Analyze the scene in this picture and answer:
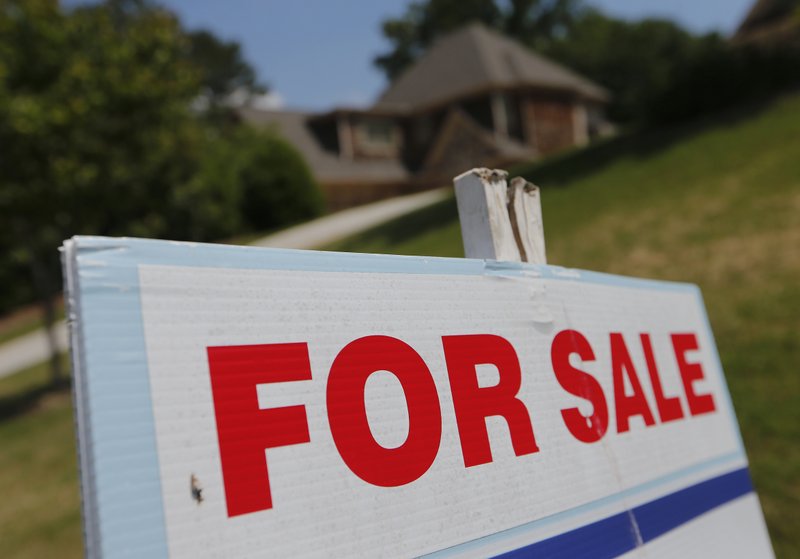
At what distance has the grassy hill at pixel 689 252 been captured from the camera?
19.6ft

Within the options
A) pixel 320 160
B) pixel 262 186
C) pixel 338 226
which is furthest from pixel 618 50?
pixel 338 226

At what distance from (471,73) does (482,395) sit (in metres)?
32.1

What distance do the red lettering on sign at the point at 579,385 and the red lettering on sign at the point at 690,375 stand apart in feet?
1.83

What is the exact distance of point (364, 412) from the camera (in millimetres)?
1413

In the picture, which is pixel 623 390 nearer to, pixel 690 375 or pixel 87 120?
pixel 690 375

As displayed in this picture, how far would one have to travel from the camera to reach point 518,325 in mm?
1783

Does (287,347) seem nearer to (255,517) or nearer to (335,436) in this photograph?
(335,436)

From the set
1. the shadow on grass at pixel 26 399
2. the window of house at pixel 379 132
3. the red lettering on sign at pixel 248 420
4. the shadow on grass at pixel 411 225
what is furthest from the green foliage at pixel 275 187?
the red lettering on sign at pixel 248 420

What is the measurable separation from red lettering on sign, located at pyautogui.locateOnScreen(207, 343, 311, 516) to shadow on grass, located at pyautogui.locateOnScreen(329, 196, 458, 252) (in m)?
15.0

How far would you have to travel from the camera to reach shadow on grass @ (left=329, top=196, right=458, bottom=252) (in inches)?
659

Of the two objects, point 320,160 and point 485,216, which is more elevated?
point 320,160

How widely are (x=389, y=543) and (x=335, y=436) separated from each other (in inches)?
8.7

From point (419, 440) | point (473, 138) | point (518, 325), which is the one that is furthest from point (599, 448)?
point (473, 138)

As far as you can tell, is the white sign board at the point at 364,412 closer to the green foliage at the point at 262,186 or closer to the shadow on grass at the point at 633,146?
the shadow on grass at the point at 633,146
